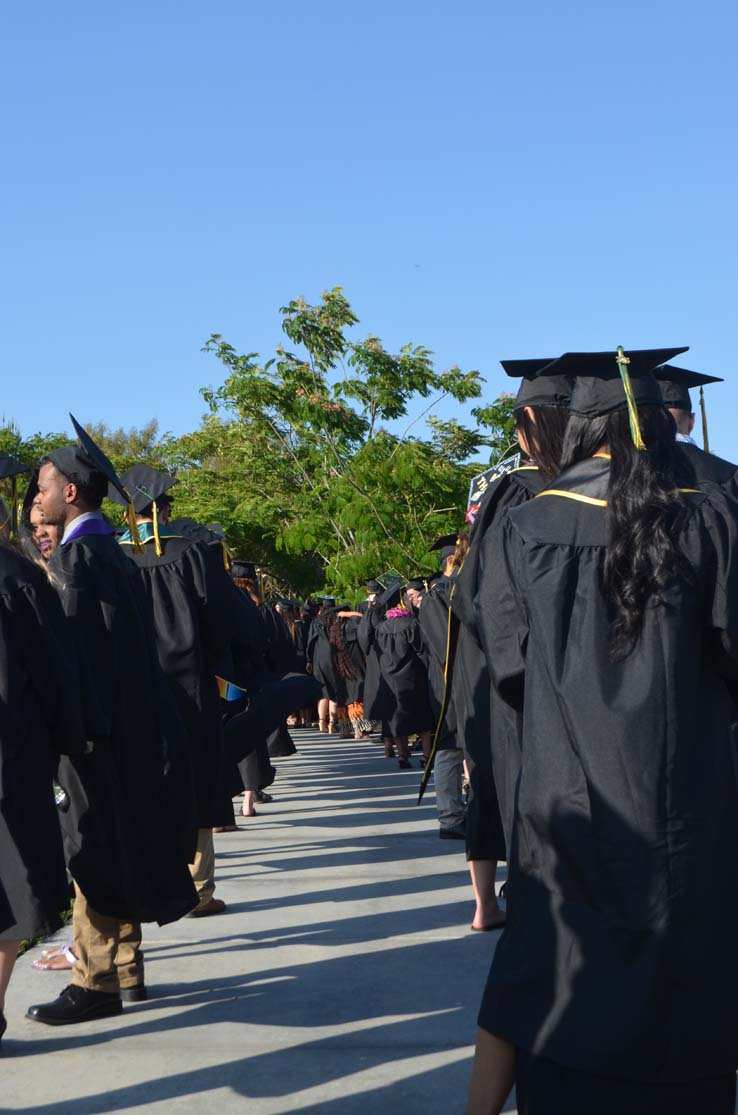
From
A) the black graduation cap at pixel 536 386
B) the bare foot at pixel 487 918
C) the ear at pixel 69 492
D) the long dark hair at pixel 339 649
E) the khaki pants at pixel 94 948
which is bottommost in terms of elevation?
the bare foot at pixel 487 918

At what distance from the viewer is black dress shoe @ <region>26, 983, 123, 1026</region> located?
4.70m

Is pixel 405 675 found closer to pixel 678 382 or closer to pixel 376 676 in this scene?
pixel 376 676

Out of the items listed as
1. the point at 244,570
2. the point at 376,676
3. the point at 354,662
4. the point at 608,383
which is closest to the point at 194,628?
the point at 608,383

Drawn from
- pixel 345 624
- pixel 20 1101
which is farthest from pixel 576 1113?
pixel 345 624

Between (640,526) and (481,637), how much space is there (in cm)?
55

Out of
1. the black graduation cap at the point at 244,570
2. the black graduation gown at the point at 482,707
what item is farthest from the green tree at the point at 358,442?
the black graduation gown at the point at 482,707

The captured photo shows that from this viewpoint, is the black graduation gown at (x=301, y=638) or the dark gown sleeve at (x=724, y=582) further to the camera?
the black graduation gown at (x=301, y=638)

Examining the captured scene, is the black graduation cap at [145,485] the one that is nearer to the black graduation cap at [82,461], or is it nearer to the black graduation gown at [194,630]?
the black graduation gown at [194,630]

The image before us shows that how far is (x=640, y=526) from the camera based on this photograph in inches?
103

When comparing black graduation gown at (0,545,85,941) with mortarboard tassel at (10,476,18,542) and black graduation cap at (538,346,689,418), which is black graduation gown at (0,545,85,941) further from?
black graduation cap at (538,346,689,418)

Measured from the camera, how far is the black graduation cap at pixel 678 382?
5.12 metres

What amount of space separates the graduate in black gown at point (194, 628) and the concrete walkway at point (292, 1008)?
0.53m

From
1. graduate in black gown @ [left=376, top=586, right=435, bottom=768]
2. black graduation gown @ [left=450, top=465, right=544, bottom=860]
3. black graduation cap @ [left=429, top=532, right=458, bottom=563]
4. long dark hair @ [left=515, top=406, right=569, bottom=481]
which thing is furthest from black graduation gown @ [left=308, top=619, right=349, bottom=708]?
long dark hair @ [left=515, top=406, right=569, bottom=481]

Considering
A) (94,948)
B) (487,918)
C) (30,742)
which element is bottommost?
(487,918)
